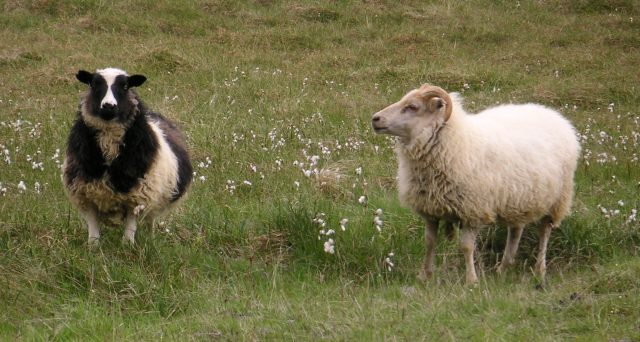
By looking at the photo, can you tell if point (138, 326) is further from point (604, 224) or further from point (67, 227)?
point (604, 224)

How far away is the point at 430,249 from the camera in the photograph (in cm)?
707

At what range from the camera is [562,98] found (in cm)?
1395

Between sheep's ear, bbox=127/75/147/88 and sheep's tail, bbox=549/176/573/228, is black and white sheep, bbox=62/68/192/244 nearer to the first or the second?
sheep's ear, bbox=127/75/147/88

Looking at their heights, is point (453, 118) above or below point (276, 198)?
above

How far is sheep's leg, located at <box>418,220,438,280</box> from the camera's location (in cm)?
702

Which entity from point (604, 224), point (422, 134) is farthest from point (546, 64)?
point (422, 134)

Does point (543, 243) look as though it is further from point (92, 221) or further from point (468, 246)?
point (92, 221)

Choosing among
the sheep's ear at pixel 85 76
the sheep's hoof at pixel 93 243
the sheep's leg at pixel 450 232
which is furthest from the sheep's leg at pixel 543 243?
the sheep's ear at pixel 85 76

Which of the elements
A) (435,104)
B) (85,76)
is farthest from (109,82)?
(435,104)

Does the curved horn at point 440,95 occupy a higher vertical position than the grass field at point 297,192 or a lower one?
higher

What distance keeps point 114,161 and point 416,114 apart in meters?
2.71

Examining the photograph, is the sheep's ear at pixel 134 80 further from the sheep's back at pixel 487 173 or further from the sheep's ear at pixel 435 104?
the sheep's ear at pixel 435 104

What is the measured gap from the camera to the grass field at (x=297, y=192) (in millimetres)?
5578

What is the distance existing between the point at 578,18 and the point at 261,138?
42.5 ft
